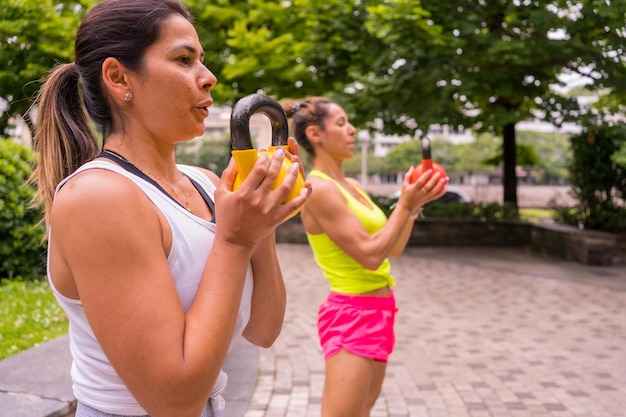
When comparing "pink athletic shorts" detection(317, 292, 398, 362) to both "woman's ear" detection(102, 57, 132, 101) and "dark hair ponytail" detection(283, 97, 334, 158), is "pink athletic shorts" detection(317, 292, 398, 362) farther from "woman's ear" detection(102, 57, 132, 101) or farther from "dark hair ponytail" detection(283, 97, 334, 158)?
"woman's ear" detection(102, 57, 132, 101)

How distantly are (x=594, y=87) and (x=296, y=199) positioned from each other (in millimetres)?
10845

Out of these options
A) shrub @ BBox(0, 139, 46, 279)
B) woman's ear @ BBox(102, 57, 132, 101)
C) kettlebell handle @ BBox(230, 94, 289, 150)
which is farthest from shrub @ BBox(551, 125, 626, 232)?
woman's ear @ BBox(102, 57, 132, 101)

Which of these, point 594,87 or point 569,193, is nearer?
point 594,87

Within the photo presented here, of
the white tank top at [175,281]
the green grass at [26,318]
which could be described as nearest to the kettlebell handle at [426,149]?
the white tank top at [175,281]

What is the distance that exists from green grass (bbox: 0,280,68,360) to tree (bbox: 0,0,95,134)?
9140mm

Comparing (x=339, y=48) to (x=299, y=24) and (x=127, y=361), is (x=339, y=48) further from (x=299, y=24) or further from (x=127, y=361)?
(x=127, y=361)

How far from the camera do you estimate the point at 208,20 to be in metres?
17.0

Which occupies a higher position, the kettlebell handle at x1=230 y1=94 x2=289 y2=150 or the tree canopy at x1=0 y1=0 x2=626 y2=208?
the tree canopy at x1=0 y1=0 x2=626 y2=208

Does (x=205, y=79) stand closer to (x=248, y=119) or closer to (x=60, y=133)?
(x=248, y=119)

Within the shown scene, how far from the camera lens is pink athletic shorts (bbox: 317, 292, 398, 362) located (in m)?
2.99

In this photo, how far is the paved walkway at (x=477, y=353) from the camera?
4.88 meters

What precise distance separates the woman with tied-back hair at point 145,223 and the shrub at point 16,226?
5617 mm

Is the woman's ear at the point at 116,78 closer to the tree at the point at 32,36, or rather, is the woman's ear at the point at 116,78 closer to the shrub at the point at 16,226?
the shrub at the point at 16,226

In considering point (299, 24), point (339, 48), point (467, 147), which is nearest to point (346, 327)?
point (339, 48)
